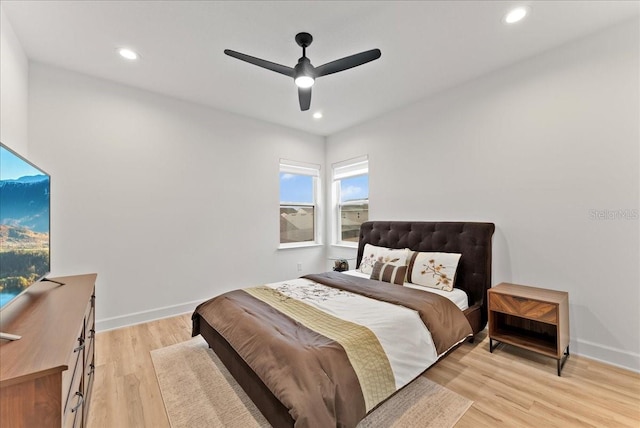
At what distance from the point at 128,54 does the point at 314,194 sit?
328 centimetres

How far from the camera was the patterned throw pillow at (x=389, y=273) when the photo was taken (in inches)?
115

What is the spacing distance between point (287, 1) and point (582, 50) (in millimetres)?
2597

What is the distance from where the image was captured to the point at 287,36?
233cm

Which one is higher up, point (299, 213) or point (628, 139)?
point (628, 139)

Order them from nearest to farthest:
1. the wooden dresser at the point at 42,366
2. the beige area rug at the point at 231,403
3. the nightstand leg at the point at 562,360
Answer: the wooden dresser at the point at 42,366, the beige area rug at the point at 231,403, the nightstand leg at the point at 562,360

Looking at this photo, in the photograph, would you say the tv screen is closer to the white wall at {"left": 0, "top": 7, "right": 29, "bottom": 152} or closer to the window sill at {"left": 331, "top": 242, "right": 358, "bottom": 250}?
the white wall at {"left": 0, "top": 7, "right": 29, "bottom": 152}

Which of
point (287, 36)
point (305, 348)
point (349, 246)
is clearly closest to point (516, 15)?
point (287, 36)

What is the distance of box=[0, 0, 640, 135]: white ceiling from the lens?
2037 mm

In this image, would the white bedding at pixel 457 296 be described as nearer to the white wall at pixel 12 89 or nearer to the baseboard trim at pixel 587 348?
the baseboard trim at pixel 587 348

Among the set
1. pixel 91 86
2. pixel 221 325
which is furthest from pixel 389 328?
pixel 91 86

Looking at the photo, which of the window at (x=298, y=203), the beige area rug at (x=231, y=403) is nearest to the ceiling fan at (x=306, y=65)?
the window at (x=298, y=203)

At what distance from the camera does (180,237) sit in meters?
3.55

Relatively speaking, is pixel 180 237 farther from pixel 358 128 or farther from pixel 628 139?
pixel 628 139

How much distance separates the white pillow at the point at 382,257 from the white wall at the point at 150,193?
1646mm
